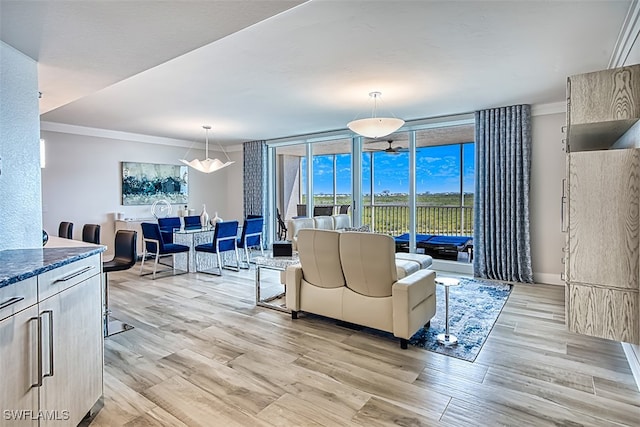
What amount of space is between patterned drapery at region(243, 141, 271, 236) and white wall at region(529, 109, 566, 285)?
539 cm

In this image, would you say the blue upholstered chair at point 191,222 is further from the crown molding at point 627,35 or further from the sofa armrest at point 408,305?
the crown molding at point 627,35

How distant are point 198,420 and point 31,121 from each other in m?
2.29

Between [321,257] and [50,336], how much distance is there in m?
2.09

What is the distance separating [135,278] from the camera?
216 inches

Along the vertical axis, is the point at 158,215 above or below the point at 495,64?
below

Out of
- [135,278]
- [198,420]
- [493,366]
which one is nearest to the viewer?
[198,420]

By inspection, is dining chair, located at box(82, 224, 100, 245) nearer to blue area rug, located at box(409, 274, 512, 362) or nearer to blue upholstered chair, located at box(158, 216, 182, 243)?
blue upholstered chair, located at box(158, 216, 182, 243)

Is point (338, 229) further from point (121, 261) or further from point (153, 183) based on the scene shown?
point (153, 183)

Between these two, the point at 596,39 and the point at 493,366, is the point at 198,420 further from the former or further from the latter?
the point at 596,39

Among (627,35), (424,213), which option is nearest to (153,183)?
(424,213)

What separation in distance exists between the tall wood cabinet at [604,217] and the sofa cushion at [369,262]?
1264 mm

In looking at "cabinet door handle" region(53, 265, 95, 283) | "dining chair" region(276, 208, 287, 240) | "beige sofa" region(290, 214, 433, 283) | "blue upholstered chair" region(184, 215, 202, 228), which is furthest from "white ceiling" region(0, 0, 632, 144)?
"dining chair" region(276, 208, 287, 240)

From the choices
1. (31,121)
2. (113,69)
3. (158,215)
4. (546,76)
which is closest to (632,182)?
(546,76)

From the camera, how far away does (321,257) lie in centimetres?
327
